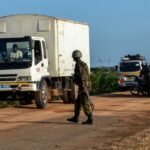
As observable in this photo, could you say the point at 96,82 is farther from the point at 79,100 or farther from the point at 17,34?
the point at 79,100

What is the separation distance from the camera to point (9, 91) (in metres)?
21.8

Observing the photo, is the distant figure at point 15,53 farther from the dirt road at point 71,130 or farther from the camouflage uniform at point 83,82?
the camouflage uniform at point 83,82

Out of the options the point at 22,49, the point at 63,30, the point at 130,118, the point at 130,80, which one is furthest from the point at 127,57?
the point at 130,118

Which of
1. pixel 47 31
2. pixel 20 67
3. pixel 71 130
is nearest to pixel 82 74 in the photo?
pixel 71 130

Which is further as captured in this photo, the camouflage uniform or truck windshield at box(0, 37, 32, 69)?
truck windshield at box(0, 37, 32, 69)

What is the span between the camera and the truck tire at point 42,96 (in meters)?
22.0

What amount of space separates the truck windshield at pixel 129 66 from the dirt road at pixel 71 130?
15046mm

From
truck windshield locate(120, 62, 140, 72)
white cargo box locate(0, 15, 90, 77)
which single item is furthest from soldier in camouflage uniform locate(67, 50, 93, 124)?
truck windshield locate(120, 62, 140, 72)

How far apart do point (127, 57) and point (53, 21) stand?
16.8 metres

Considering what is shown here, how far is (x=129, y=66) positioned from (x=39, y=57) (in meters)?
15.5

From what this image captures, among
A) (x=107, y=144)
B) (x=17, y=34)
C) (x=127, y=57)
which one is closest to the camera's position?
(x=107, y=144)

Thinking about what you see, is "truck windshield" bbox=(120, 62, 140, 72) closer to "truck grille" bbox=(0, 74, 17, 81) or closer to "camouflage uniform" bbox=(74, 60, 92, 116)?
"truck grille" bbox=(0, 74, 17, 81)

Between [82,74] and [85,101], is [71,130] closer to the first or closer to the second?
[85,101]

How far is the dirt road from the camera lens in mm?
12336
